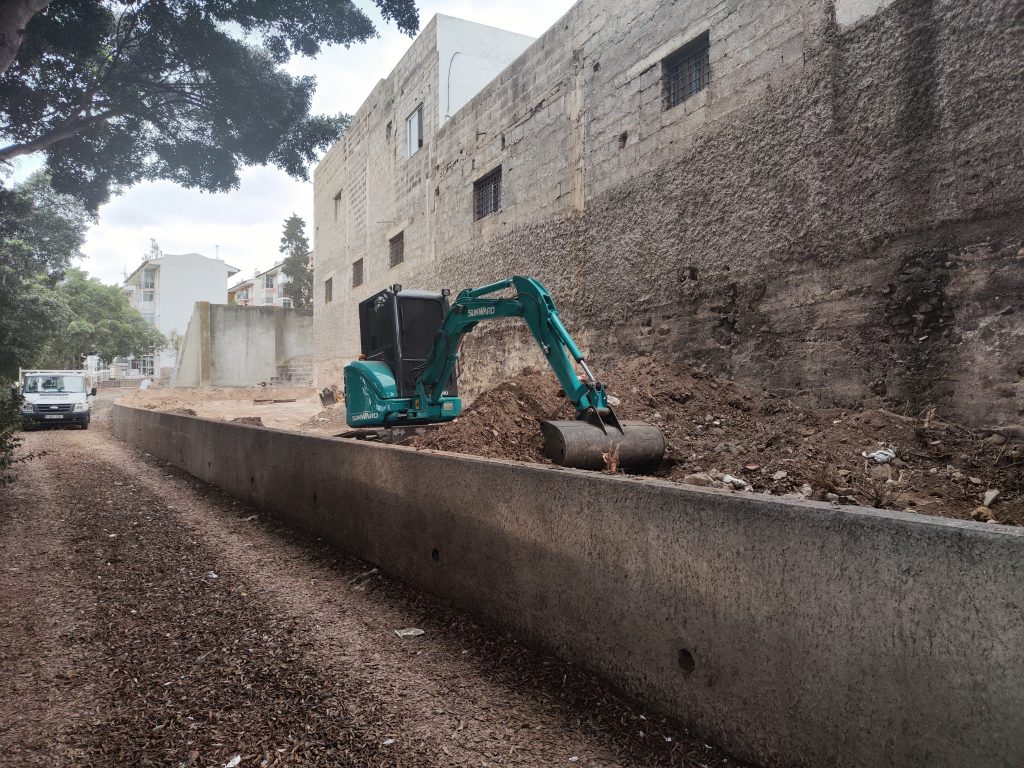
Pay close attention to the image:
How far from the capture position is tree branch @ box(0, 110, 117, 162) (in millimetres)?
11469

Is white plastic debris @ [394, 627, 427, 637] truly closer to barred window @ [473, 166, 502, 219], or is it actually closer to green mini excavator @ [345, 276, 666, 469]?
green mini excavator @ [345, 276, 666, 469]

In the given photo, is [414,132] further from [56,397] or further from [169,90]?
[56,397]

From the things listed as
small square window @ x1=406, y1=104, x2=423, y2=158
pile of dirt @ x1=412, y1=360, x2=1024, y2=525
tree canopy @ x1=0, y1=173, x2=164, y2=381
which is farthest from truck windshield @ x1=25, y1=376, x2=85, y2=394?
pile of dirt @ x1=412, y1=360, x2=1024, y2=525

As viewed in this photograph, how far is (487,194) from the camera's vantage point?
12.7m

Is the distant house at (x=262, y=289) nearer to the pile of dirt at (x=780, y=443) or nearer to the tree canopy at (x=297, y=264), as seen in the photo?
the tree canopy at (x=297, y=264)

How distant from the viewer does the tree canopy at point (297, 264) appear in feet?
178

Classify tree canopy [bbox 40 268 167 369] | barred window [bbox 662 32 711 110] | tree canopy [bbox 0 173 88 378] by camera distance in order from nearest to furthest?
barred window [bbox 662 32 711 110]
tree canopy [bbox 0 173 88 378]
tree canopy [bbox 40 268 167 369]

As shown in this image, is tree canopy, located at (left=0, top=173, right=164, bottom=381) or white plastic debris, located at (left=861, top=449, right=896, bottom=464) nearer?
white plastic debris, located at (left=861, top=449, right=896, bottom=464)

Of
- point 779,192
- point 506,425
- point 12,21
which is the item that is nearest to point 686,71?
point 779,192

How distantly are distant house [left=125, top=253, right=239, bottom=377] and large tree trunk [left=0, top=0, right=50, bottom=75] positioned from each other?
64849mm

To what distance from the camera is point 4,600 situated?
389cm

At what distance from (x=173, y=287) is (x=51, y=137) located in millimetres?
63611

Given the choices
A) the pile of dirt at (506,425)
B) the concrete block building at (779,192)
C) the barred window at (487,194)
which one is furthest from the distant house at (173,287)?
the pile of dirt at (506,425)

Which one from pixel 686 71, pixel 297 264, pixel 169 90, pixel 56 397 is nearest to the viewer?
pixel 686 71
